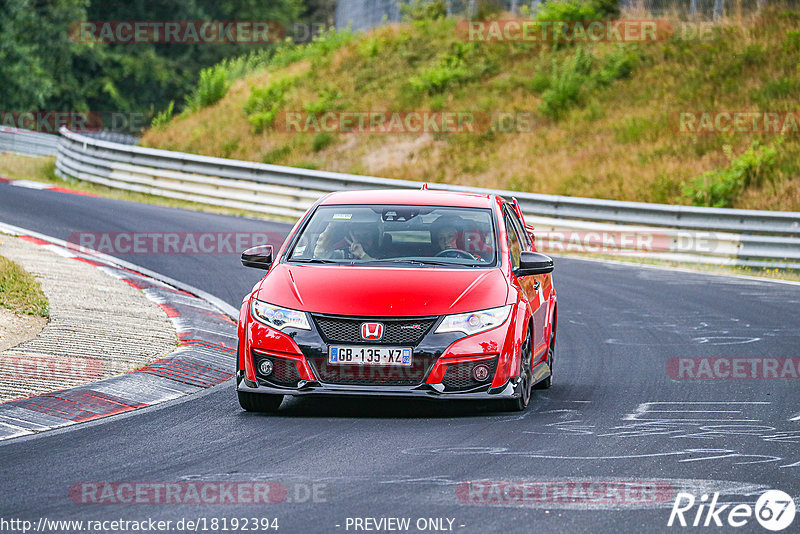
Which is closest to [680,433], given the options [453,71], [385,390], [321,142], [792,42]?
[385,390]

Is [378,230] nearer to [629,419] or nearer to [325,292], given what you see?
[325,292]

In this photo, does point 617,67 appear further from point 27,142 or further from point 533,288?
point 533,288

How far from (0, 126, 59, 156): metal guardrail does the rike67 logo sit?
37.3 metres

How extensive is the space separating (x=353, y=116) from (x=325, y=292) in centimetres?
2747

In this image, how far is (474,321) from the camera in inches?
329

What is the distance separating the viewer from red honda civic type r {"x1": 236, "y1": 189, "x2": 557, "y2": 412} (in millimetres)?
8188

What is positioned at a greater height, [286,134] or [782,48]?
[782,48]

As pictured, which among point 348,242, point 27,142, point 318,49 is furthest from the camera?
point 27,142

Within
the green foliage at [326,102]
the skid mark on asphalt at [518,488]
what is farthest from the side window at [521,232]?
the green foliage at [326,102]

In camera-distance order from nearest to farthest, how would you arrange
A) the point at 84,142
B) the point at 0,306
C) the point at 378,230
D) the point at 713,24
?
1. the point at 378,230
2. the point at 0,306
3. the point at 84,142
4. the point at 713,24

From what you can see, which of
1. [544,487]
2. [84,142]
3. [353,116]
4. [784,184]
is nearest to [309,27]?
[353,116]

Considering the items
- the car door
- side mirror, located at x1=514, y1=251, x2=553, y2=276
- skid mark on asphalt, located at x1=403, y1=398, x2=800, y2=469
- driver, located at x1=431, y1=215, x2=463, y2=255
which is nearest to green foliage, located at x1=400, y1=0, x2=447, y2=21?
the car door

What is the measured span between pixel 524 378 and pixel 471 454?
163cm

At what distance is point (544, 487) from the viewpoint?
6480 millimetres
